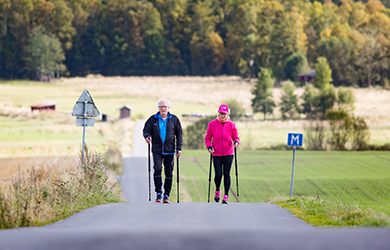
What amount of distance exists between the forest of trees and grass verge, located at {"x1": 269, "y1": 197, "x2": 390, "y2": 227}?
102m

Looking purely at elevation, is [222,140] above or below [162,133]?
below

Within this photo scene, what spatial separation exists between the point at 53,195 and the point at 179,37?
131074mm

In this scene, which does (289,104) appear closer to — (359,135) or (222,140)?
(359,135)

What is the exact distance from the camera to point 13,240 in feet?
22.2

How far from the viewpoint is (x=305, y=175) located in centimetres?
4144

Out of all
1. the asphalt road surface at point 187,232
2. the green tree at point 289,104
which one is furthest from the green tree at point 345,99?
the asphalt road surface at point 187,232

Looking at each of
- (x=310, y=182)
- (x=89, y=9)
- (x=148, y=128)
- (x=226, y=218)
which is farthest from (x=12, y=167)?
(x=89, y=9)

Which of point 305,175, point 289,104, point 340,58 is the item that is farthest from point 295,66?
point 305,175

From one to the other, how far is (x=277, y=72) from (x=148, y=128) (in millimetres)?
98809

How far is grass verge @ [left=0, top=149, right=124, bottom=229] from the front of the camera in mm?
8289

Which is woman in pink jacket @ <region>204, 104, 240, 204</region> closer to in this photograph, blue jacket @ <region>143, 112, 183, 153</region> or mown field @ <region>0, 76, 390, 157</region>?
blue jacket @ <region>143, 112, 183, 153</region>

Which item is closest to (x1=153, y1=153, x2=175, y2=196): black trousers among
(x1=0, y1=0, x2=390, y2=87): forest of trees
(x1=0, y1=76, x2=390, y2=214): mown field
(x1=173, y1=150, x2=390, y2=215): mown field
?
(x1=0, y1=76, x2=390, y2=214): mown field

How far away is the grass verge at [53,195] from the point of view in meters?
8.29

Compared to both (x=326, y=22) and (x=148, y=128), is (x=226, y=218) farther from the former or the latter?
(x=326, y=22)
